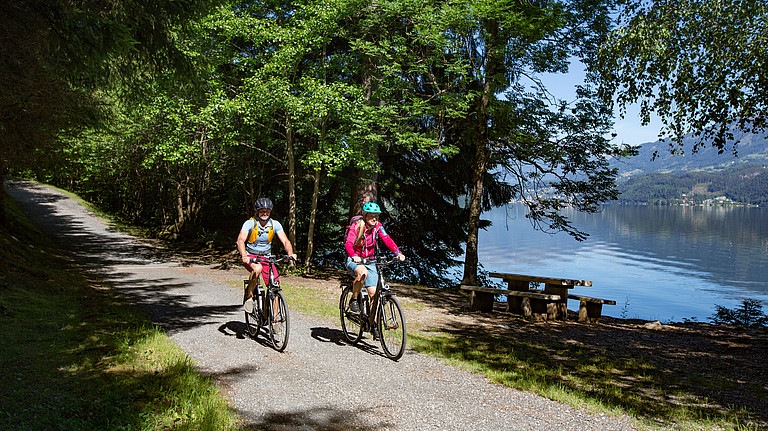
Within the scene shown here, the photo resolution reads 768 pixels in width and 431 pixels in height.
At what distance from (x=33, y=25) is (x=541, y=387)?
7612mm

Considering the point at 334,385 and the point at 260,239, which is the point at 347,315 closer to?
the point at 260,239

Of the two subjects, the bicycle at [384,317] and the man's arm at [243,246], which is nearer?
the bicycle at [384,317]

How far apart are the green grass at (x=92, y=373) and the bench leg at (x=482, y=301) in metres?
6.91

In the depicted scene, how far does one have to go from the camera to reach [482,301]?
11.5 metres

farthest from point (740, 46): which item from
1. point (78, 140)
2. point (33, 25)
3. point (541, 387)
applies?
point (78, 140)

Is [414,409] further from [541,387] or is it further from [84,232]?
[84,232]

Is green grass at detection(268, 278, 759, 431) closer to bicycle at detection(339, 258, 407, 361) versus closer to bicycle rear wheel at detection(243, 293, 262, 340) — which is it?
bicycle at detection(339, 258, 407, 361)

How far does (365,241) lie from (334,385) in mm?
1951

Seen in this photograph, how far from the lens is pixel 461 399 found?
496 cm

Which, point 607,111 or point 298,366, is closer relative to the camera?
point 298,366

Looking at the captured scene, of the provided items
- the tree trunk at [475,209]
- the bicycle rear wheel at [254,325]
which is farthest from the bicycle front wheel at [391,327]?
the tree trunk at [475,209]

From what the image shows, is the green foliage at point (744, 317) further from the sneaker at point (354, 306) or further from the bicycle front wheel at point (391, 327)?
the sneaker at point (354, 306)

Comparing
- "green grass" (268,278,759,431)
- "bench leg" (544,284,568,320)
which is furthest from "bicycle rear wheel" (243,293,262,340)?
"bench leg" (544,284,568,320)

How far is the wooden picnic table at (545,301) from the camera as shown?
10727mm
